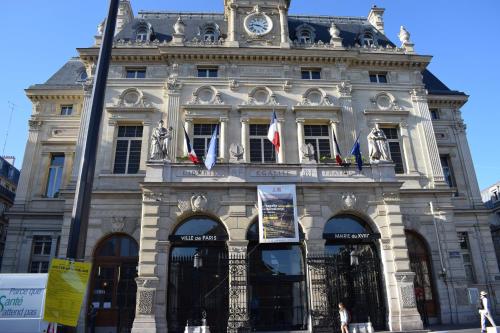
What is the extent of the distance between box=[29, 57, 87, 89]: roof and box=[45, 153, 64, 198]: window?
18.3 feet

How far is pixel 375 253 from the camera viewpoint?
2092 centimetres

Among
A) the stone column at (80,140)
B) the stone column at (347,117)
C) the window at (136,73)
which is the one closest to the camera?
the stone column at (80,140)

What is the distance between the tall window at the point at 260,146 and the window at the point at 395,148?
8055 mm

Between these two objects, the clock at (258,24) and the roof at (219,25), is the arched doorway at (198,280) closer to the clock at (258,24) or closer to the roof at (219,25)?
the clock at (258,24)

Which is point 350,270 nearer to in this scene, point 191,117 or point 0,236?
point 191,117

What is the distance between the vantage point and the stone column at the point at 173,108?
2451 centimetres

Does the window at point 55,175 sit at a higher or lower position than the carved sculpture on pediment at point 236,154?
higher

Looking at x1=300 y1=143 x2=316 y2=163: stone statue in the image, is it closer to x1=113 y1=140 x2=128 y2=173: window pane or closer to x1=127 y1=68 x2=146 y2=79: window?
x1=113 y1=140 x2=128 y2=173: window pane

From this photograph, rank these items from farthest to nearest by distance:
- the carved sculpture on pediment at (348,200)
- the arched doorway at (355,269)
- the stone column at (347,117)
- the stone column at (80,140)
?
1. the stone column at (347,117)
2. the stone column at (80,140)
3. the carved sculpture on pediment at (348,200)
4. the arched doorway at (355,269)

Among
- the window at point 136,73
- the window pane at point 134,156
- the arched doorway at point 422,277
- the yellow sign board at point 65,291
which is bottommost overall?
the yellow sign board at point 65,291

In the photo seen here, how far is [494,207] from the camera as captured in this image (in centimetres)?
5106

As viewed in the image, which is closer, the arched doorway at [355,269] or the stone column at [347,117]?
the arched doorway at [355,269]

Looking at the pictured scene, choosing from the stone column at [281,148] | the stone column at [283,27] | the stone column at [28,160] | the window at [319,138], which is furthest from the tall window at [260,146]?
the stone column at [28,160]

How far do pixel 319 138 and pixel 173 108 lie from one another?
31.9 feet
